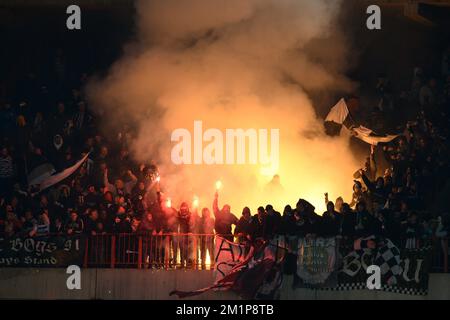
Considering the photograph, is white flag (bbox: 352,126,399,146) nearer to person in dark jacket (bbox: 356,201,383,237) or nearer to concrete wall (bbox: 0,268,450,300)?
person in dark jacket (bbox: 356,201,383,237)

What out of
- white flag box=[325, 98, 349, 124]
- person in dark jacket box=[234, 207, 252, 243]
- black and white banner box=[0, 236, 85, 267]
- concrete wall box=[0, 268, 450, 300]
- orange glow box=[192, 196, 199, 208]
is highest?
white flag box=[325, 98, 349, 124]

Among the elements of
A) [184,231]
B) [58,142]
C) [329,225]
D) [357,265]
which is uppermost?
[58,142]

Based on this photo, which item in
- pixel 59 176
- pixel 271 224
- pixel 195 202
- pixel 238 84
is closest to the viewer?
pixel 271 224

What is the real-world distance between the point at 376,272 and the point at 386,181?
1.85m

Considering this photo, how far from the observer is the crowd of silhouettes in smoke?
16.0m

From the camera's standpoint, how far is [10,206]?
688 inches

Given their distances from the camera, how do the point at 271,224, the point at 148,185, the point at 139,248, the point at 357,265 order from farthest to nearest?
the point at 148,185 → the point at 139,248 → the point at 271,224 → the point at 357,265

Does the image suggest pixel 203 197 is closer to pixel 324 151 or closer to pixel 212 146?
pixel 212 146

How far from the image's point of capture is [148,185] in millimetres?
17906

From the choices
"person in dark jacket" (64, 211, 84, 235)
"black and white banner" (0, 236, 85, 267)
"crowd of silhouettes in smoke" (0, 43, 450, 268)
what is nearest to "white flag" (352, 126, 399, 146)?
"crowd of silhouettes in smoke" (0, 43, 450, 268)

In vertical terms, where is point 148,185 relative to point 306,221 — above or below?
above

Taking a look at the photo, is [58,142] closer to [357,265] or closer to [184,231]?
[184,231]

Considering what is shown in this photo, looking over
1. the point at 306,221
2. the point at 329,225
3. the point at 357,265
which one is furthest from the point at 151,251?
the point at 357,265

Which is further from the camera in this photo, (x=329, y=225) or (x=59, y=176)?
(x=59, y=176)
